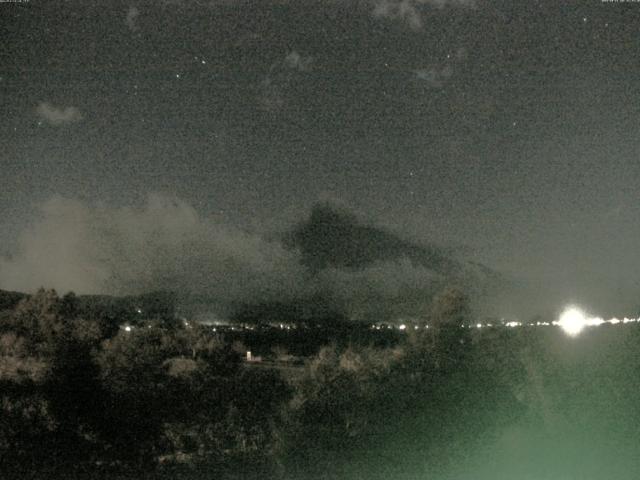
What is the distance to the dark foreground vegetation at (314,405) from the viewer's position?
17.0m

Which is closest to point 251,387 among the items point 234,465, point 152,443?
point 152,443

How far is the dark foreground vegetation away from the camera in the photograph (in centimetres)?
1698

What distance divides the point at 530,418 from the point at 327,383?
522 cm

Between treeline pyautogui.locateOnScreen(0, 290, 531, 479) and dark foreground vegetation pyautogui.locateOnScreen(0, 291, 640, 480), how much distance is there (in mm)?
37

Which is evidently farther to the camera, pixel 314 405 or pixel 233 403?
pixel 233 403

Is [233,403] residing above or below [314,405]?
below

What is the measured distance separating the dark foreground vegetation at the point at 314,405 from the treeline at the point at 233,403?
0.12 feet

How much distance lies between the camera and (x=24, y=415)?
57.1 feet

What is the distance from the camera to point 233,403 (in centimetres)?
2094

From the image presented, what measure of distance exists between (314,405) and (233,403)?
3.43 metres

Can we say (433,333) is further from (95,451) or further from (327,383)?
(95,451)

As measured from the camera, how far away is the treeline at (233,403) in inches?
672

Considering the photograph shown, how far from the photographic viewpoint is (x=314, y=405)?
18359mm

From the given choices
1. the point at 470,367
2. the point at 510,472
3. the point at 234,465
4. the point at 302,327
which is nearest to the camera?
the point at 510,472
